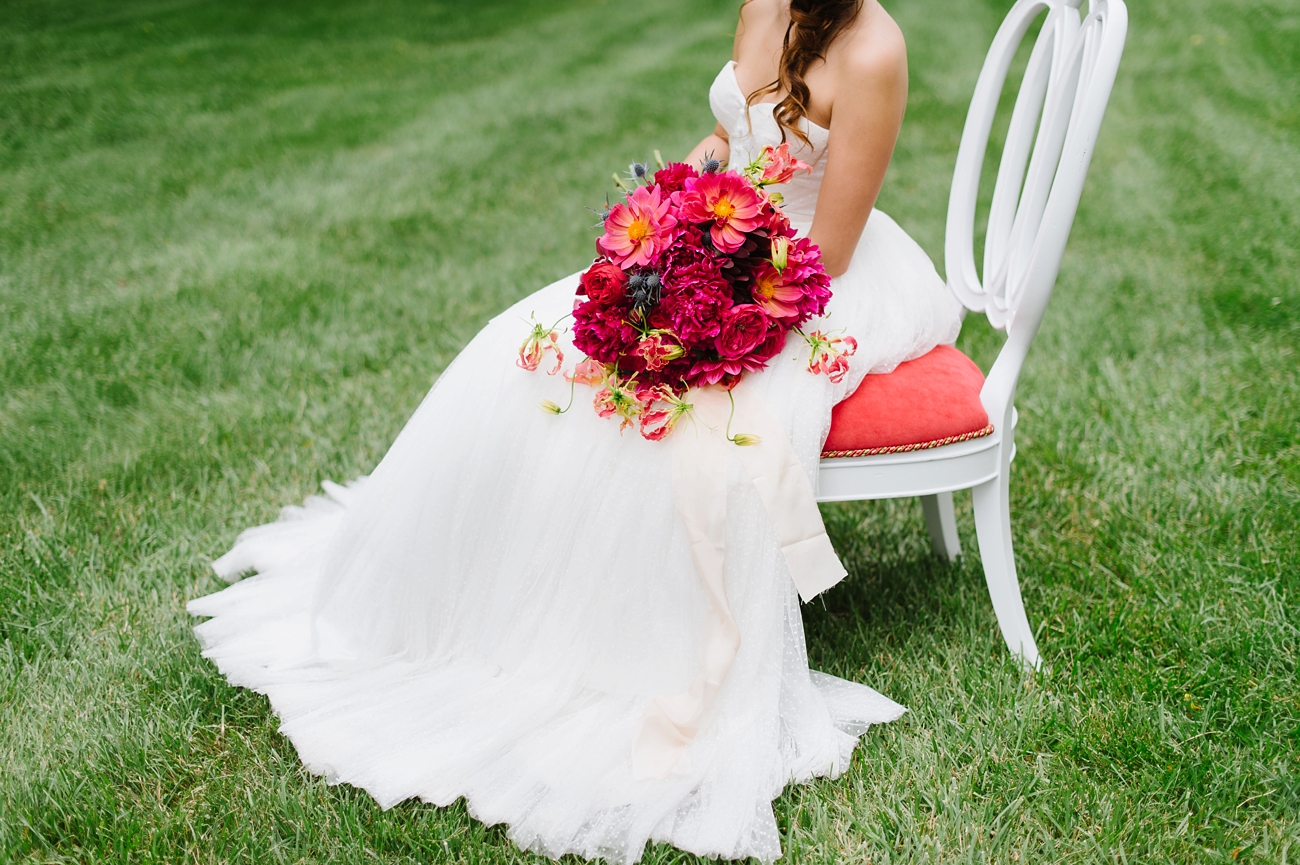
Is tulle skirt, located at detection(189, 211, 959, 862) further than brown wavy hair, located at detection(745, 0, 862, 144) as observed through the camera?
No

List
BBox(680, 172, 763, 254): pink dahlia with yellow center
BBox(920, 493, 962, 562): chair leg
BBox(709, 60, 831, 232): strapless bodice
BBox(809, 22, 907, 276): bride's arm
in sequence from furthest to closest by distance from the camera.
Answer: BBox(920, 493, 962, 562): chair leg < BBox(709, 60, 831, 232): strapless bodice < BBox(809, 22, 907, 276): bride's arm < BBox(680, 172, 763, 254): pink dahlia with yellow center

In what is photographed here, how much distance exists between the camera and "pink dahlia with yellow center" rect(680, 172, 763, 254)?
82.4 inches

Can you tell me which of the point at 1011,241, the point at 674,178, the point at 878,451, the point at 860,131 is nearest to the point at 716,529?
the point at 878,451

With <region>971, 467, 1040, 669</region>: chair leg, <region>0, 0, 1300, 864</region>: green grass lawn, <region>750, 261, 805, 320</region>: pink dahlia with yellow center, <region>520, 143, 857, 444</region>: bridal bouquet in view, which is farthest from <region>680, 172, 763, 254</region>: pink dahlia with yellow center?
<region>0, 0, 1300, 864</region>: green grass lawn

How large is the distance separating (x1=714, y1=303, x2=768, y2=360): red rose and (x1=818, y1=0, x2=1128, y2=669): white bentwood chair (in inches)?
12.9

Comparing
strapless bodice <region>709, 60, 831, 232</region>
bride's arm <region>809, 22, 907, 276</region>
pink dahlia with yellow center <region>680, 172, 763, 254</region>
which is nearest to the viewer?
pink dahlia with yellow center <region>680, 172, 763, 254</region>

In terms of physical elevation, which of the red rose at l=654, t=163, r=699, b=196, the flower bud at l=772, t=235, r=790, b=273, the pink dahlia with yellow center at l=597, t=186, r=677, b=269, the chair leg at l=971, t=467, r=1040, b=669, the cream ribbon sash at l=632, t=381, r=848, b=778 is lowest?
the chair leg at l=971, t=467, r=1040, b=669

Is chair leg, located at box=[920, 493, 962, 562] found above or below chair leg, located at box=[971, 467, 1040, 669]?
below

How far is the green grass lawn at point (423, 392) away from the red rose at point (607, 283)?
43.7 inches

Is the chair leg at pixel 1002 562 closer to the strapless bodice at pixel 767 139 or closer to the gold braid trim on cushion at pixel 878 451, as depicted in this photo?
the gold braid trim on cushion at pixel 878 451

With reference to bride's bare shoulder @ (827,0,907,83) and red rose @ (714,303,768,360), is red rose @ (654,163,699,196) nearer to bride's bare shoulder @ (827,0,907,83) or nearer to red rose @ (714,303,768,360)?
red rose @ (714,303,768,360)

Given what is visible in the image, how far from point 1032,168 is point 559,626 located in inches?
61.0

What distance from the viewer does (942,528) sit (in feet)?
9.93

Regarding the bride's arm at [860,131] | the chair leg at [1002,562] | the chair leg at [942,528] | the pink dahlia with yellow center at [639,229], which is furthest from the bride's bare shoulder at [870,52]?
the chair leg at [942,528]
